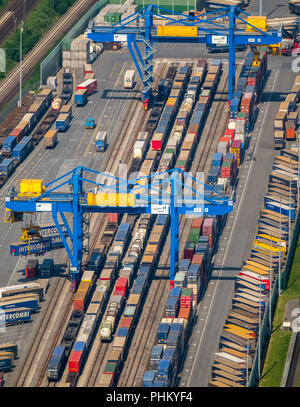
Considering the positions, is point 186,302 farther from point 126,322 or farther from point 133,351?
point 133,351

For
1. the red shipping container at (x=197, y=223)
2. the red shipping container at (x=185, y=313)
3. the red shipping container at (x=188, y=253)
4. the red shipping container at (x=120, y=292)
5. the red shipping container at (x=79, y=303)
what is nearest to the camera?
the red shipping container at (x=185, y=313)

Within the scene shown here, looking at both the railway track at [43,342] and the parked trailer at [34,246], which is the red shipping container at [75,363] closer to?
the railway track at [43,342]

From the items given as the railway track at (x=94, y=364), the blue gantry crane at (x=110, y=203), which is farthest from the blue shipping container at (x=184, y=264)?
the railway track at (x=94, y=364)

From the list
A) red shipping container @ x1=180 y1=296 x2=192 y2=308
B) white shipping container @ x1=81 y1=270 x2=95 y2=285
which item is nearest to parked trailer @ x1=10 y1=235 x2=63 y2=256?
white shipping container @ x1=81 y1=270 x2=95 y2=285

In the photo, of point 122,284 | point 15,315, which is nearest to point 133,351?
point 122,284

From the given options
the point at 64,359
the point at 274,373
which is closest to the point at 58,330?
the point at 64,359

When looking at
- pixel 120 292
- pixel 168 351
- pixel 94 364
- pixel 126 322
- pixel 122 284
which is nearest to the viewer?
pixel 168 351

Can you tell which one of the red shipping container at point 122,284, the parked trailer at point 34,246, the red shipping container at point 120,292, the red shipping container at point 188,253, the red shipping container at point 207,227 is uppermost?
the red shipping container at point 207,227

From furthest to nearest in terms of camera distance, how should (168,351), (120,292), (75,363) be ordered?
(120,292) → (75,363) → (168,351)

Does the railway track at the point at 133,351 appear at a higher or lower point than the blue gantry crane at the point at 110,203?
lower
